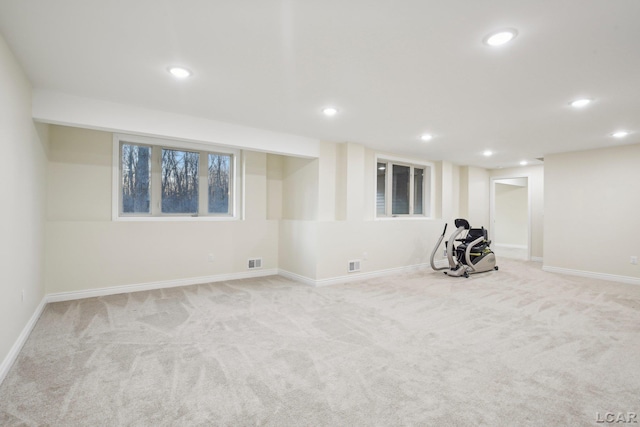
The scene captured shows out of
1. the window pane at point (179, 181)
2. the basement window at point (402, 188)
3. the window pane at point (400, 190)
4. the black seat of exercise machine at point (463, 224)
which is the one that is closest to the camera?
the window pane at point (179, 181)

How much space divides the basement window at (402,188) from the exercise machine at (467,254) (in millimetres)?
1050

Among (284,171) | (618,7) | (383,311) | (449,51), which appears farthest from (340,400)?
(284,171)

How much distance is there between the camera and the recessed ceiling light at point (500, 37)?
2.06m

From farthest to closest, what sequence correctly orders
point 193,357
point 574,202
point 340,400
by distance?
point 574,202 < point 193,357 < point 340,400

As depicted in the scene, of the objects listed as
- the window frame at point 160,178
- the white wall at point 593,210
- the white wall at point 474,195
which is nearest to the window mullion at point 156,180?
the window frame at point 160,178

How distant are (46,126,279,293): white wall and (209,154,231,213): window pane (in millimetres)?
400

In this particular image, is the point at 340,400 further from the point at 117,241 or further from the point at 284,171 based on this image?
the point at 284,171

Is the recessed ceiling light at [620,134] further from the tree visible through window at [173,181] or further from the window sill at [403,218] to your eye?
the tree visible through window at [173,181]

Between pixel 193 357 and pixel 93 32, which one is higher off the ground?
pixel 93 32

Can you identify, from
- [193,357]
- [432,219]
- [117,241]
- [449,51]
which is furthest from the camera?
[432,219]

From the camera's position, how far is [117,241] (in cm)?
443

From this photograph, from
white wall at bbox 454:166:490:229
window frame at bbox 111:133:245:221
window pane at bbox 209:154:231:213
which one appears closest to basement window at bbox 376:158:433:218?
white wall at bbox 454:166:490:229

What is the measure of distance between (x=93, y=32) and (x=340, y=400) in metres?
2.94

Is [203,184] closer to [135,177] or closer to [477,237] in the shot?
[135,177]
